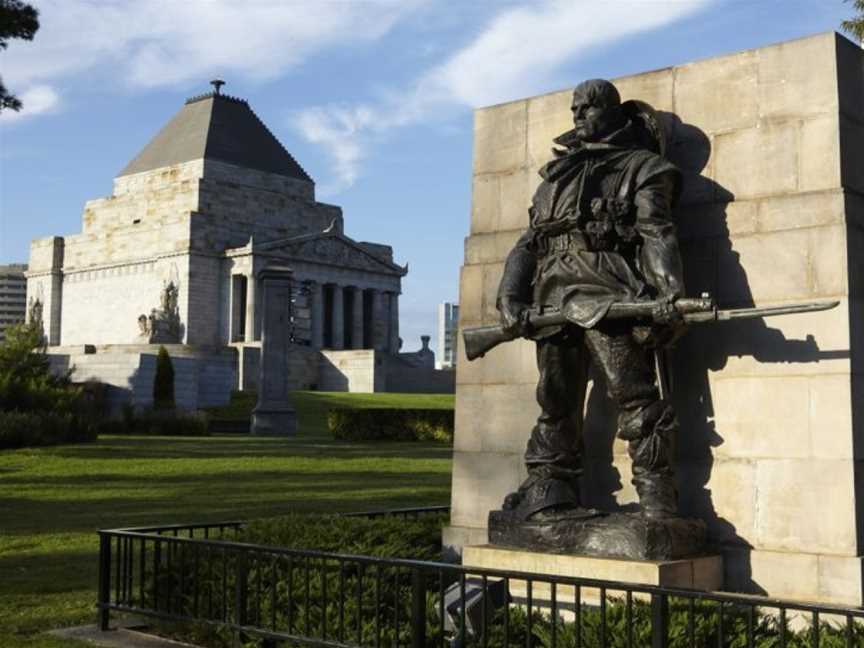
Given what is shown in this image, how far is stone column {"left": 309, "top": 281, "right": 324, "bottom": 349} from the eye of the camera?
7731 cm

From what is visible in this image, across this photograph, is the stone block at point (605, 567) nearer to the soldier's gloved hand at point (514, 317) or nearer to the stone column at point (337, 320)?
the soldier's gloved hand at point (514, 317)

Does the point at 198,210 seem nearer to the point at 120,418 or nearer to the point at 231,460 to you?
the point at 120,418

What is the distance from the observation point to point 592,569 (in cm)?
661

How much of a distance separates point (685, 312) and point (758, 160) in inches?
51.7

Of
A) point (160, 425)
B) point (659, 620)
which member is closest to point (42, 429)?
point (160, 425)

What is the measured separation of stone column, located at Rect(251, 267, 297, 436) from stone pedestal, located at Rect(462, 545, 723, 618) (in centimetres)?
2904

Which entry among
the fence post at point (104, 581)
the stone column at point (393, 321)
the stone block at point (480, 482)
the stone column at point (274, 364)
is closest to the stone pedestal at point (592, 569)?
the stone block at point (480, 482)

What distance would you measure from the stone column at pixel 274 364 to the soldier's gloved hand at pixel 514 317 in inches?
1146

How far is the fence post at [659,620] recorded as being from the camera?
552 centimetres

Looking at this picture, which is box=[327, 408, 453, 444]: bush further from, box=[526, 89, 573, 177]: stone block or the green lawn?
box=[526, 89, 573, 177]: stone block

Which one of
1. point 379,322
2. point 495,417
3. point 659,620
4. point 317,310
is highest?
point 317,310

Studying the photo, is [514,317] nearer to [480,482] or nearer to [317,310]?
[480,482]

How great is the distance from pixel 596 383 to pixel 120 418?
29.4m

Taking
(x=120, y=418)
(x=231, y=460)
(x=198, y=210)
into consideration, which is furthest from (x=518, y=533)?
(x=198, y=210)
